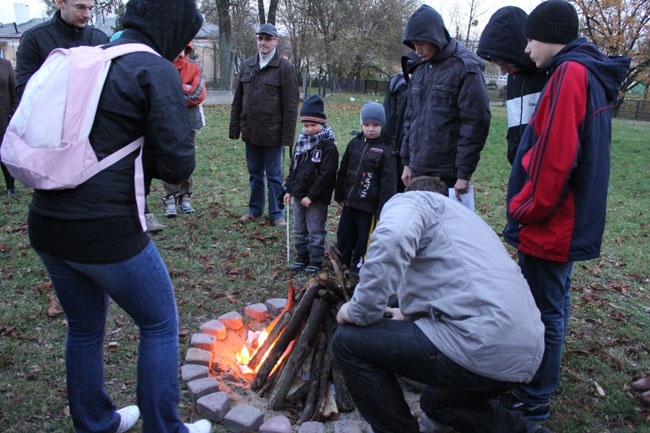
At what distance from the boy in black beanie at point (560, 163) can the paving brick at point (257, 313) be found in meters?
1.89

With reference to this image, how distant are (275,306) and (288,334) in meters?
0.70

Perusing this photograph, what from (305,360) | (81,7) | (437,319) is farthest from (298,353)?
(81,7)

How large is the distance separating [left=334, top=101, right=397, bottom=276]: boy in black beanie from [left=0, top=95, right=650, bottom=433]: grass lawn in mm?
936

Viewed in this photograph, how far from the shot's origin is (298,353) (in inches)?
123

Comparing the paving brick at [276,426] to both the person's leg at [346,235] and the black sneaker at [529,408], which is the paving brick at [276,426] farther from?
the person's leg at [346,235]

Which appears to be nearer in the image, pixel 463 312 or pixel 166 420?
pixel 463 312

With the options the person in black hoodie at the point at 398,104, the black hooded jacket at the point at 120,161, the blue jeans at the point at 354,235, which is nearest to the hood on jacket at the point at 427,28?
the person in black hoodie at the point at 398,104

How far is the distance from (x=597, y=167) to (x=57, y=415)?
120 inches

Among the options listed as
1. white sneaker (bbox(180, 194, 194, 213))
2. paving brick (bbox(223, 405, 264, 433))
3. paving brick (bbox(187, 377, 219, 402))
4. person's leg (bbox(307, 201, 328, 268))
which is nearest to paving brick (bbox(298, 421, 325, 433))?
paving brick (bbox(223, 405, 264, 433))

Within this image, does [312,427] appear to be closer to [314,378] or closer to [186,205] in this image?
[314,378]

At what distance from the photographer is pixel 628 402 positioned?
315 cm

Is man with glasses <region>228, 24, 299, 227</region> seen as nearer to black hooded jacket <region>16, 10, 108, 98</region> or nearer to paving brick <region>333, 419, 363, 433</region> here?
black hooded jacket <region>16, 10, 108, 98</region>

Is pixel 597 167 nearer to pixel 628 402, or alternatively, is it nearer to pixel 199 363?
pixel 628 402

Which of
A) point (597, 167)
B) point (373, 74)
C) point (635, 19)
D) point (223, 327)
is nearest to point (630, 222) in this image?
point (597, 167)
